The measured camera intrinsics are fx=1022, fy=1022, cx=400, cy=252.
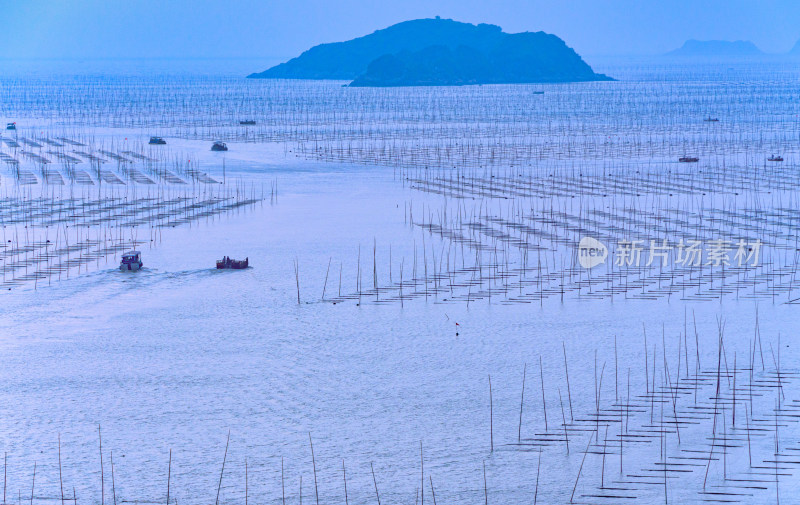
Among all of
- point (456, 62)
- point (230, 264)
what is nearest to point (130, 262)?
point (230, 264)

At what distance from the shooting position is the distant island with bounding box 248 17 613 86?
13800cm

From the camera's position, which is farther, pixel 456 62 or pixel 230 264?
pixel 456 62

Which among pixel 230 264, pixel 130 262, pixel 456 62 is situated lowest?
pixel 230 264

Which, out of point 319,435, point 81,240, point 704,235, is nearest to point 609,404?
point 319,435

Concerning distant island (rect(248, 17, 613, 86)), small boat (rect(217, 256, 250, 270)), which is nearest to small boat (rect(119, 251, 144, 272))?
small boat (rect(217, 256, 250, 270))

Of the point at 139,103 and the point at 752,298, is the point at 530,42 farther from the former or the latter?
the point at 752,298

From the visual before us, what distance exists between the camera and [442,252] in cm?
2612

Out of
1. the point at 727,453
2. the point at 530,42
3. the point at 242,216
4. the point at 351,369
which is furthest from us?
the point at 530,42

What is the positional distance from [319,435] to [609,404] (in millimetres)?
4569

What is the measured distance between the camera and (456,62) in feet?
480

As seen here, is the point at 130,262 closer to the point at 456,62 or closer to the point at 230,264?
the point at 230,264

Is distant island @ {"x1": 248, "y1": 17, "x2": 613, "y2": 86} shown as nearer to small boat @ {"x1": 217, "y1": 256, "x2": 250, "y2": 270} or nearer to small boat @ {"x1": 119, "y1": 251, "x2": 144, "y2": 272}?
small boat @ {"x1": 217, "y1": 256, "x2": 250, "y2": 270}

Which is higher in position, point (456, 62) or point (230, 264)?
point (456, 62)

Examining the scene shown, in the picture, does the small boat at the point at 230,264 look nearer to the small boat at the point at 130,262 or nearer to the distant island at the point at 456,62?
the small boat at the point at 130,262
